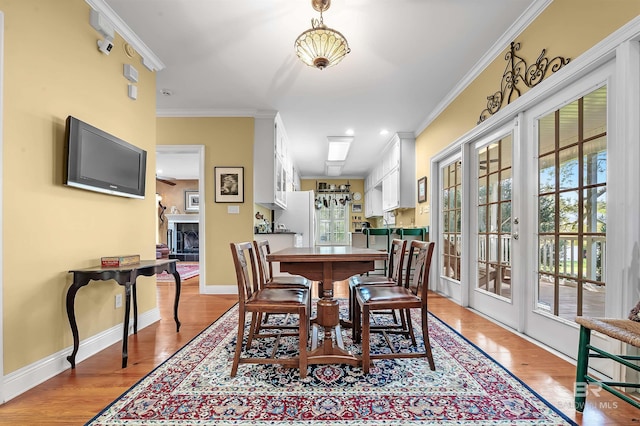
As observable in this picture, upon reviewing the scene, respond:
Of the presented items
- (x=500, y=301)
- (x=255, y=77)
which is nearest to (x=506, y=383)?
(x=500, y=301)

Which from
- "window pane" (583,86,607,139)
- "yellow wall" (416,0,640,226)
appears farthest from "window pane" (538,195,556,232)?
"yellow wall" (416,0,640,226)

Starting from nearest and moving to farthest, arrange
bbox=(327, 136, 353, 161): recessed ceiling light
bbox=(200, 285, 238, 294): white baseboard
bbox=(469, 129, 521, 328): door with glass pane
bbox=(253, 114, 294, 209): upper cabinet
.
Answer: bbox=(469, 129, 521, 328): door with glass pane
bbox=(200, 285, 238, 294): white baseboard
bbox=(253, 114, 294, 209): upper cabinet
bbox=(327, 136, 353, 161): recessed ceiling light

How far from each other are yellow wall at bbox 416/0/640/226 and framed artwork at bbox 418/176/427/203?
47.0 inches

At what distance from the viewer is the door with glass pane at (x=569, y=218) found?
2041 mm

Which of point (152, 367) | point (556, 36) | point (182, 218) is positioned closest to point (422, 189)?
point (556, 36)

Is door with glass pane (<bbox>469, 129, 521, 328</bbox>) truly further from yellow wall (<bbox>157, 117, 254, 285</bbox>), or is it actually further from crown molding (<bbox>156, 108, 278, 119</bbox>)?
yellow wall (<bbox>157, 117, 254, 285</bbox>)

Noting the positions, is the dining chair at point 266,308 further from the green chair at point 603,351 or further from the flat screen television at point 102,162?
the green chair at point 603,351

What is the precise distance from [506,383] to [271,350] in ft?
5.02

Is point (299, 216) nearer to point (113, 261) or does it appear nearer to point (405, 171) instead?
point (405, 171)

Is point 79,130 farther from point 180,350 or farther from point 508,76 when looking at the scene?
point 508,76

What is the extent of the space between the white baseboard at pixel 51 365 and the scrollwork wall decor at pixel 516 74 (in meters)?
3.86

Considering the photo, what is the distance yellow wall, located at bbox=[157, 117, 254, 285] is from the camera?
4598 millimetres

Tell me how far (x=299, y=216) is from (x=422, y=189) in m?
2.34

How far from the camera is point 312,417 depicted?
1535mm
